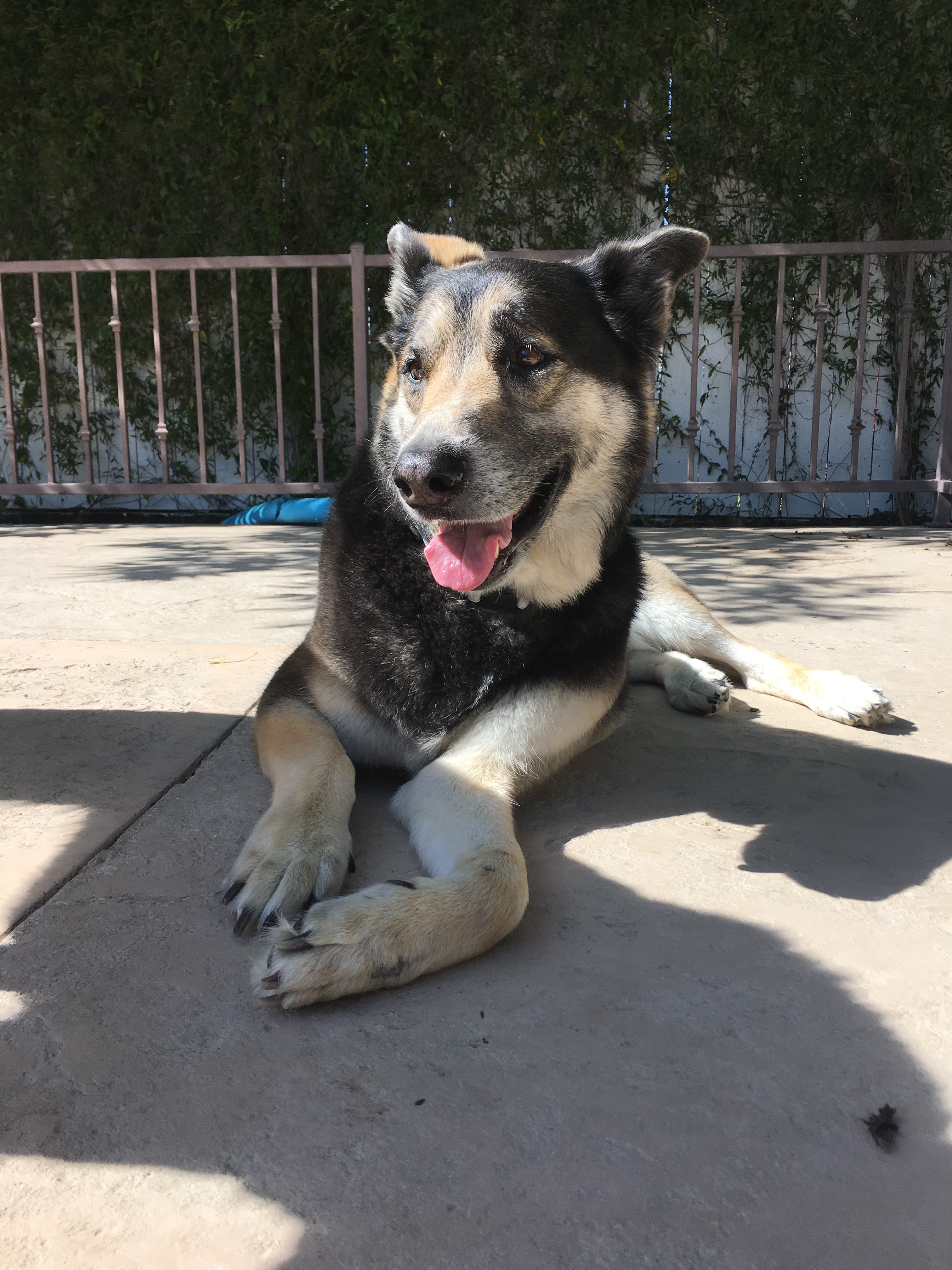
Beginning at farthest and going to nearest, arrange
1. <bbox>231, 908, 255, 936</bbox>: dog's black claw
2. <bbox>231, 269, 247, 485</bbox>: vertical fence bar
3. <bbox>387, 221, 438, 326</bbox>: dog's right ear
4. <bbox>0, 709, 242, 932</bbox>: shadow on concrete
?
<bbox>231, 269, 247, 485</bbox>: vertical fence bar, <bbox>387, 221, 438, 326</bbox>: dog's right ear, <bbox>0, 709, 242, 932</bbox>: shadow on concrete, <bbox>231, 908, 255, 936</bbox>: dog's black claw

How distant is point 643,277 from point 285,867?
1665 mm

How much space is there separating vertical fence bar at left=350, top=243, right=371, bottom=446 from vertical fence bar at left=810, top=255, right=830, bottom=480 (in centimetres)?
313

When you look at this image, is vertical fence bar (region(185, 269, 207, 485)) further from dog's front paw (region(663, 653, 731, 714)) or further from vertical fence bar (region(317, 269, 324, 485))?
dog's front paw (region(663, 653, 731, 714))

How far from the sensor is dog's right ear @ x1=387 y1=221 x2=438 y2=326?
2.50m

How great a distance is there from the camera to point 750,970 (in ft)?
5.02

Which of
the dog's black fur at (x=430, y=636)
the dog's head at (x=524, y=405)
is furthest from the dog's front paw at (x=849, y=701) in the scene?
the dog's head at (x=524, y=405)

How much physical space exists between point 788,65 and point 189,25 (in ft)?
15.5

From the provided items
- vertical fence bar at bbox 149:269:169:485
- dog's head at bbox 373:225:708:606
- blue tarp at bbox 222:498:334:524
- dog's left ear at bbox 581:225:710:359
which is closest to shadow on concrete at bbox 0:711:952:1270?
dog's head at bbox 373:225:708:606

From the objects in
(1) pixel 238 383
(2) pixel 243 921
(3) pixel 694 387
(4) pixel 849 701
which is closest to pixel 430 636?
(2) pixel 243 921

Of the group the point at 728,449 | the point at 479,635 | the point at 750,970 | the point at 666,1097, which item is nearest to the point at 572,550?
the point at 479,635

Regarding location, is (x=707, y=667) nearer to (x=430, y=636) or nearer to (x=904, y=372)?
(x=430, y=636)

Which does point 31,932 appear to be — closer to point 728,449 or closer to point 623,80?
point 728,449

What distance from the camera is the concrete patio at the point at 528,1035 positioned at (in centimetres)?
103

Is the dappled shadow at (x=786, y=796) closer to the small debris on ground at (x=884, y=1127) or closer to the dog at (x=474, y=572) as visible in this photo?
the dog at (x=474, y=572)
